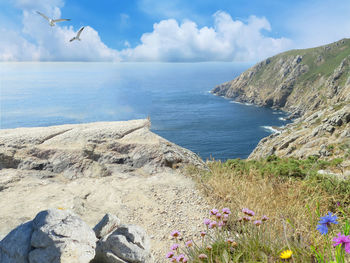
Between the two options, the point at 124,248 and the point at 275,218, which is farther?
the point at 275,218

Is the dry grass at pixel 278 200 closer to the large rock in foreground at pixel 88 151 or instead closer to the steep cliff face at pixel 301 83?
the large rock in foreground at pixel 88 151

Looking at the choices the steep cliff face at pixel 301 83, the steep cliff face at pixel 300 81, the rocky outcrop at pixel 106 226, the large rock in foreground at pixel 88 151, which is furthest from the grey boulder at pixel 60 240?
the steep cliff face at pixel 300 81

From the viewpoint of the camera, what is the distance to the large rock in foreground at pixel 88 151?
10766mm

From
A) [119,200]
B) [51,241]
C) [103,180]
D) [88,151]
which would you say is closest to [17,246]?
[51,241]

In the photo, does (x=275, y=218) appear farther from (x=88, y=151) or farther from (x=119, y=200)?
(x=88, y=151)

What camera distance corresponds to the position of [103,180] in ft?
33.1

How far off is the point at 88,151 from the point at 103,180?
6.10 feet

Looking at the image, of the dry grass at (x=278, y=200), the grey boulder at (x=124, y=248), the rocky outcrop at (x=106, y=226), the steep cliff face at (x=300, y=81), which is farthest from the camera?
the steep cliff face at (x=300, y=81)

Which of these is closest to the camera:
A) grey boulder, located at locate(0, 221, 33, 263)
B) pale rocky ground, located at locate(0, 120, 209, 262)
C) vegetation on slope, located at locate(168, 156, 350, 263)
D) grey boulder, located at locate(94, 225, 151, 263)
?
vegetation on slope, located at locate(168, 156, 350, 263)

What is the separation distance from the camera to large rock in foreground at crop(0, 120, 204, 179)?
1077 cm

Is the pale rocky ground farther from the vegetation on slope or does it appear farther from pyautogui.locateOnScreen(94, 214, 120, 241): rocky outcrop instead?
pyautogui.locateOnScreen(94, 214, 120, 241): rocky outcrop

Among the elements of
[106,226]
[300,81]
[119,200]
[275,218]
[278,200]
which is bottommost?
[119,200]

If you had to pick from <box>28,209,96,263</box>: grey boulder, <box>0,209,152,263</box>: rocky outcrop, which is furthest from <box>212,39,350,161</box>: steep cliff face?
<box>28,209,96,263</box>: grey boulder

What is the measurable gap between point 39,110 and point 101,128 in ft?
517
